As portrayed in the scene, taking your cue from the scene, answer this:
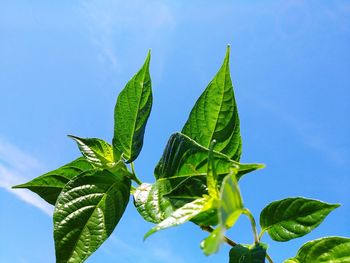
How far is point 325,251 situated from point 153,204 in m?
0.38

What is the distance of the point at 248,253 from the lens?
0.99m

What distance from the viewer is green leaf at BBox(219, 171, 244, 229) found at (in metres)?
0.64

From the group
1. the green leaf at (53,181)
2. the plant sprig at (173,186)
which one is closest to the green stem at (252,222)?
the plant sprig at (173,186)

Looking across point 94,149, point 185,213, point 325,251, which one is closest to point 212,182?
point 185,213

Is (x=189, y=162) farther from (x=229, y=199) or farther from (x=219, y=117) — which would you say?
(x=229, y=199)

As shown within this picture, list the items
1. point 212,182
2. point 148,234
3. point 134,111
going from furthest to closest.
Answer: point 134,111 → point 212,182 → point 148,234

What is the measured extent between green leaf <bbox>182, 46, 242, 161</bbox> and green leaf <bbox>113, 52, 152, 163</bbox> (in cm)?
21

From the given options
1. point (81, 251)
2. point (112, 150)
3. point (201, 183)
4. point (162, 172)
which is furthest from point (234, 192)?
point (112, 150)

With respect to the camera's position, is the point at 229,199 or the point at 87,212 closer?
the point at 229,199

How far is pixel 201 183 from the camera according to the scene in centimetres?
98

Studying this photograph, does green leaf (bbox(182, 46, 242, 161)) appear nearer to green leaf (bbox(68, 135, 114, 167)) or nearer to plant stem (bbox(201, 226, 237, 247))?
plant stem (bbox(201, 226, 237, 247))

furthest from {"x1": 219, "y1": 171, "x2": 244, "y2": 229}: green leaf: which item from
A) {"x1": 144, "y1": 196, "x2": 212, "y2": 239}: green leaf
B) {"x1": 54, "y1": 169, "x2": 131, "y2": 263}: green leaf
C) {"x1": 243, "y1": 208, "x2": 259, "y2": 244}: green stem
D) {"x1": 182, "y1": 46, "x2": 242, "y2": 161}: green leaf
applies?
{"x1": 54, "y1": 169, "x2": 131, "y2": 263}: green leaf

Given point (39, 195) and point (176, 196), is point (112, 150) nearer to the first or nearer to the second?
point (39, 195)

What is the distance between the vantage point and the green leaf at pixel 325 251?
1103 millimetres
